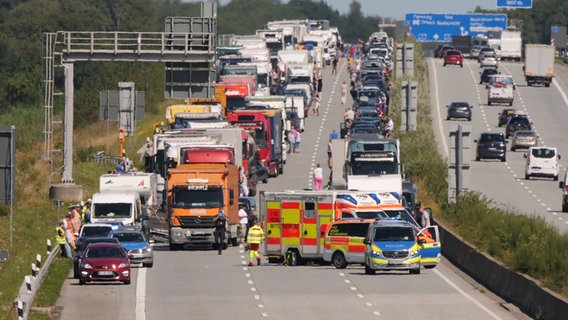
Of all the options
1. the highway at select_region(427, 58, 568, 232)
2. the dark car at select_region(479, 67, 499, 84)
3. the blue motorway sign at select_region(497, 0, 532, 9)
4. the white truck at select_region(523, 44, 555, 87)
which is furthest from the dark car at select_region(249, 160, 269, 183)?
the dark car at select_region(479, 67, 499, 84)

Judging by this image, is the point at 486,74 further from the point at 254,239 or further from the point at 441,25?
the point at 254,239

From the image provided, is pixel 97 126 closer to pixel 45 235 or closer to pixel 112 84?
pixel 112 84

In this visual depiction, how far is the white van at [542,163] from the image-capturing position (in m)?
73.4

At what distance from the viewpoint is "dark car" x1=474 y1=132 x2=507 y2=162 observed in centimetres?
8125

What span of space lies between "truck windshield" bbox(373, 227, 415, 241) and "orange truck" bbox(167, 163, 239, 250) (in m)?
9.79

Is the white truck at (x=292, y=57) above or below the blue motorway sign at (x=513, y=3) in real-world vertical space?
below

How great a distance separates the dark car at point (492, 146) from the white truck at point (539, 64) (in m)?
42.8

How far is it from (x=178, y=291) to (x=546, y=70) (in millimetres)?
93027

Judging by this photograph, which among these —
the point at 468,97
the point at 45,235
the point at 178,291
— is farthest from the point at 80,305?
the point at 468,97

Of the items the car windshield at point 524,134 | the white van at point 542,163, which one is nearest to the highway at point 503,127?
the white van at point 542,163

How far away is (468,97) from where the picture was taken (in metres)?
118

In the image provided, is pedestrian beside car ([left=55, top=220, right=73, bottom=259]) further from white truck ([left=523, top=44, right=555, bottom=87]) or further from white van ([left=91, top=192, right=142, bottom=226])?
white truck ([left=523, top=44, right=555, bottom=87])

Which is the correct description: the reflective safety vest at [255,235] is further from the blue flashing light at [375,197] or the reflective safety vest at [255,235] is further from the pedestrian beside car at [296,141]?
the pedestrian beside car at [296,141]

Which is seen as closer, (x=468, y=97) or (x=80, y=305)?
(x=80, y=305)
